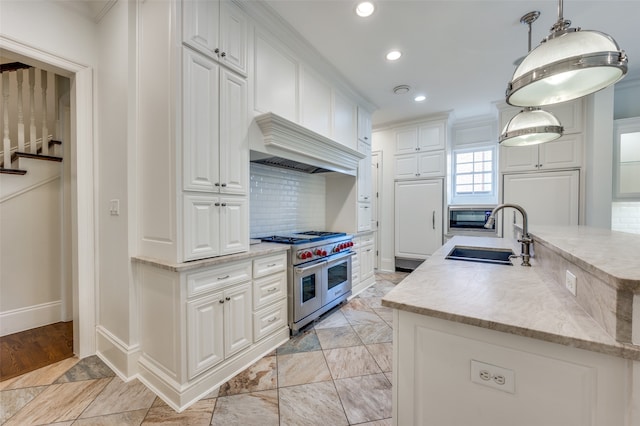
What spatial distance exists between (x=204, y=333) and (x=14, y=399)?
1.23 meters

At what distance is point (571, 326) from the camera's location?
811 mm

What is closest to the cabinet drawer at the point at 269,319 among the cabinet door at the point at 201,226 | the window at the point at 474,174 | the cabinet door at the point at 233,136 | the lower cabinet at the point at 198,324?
the lower cabinet at the point at 198,324

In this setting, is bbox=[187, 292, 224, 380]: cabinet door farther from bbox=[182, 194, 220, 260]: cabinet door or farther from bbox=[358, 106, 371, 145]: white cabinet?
bbox=[358, 106, 371, 145]: white cabinet

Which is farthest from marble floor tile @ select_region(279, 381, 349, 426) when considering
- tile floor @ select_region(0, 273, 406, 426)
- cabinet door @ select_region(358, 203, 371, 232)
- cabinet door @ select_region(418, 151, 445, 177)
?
cabinet door @ select_region(418, 151, 445, 177)

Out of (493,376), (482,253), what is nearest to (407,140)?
(482,253)

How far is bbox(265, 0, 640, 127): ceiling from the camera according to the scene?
2.15 meters

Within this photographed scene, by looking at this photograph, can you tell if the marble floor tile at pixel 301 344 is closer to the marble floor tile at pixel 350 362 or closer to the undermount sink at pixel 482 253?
the marble floor tile at pixel 350 362

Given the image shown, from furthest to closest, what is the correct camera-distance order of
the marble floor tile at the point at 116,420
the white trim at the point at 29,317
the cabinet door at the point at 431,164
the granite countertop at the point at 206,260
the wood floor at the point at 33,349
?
1. the cabinet door at the point at 431,164
2. the white trim at the point at 29,317
3. the wood floor at the point at 33,349
4. the granite countertop at the point at 206,260
5. the marble floor tile at the point at 116,420

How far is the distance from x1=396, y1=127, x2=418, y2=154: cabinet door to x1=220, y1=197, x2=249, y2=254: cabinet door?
3602mm

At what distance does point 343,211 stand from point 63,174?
10.3ft

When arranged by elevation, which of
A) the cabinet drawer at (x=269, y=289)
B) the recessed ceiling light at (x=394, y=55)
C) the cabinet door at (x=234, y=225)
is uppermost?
the recessed ceiling light at (x=394, y=55)

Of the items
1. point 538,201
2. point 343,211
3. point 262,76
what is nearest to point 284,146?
point 262,76

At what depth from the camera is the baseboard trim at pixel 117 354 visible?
188cm

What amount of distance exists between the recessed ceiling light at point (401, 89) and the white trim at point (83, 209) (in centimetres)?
325
